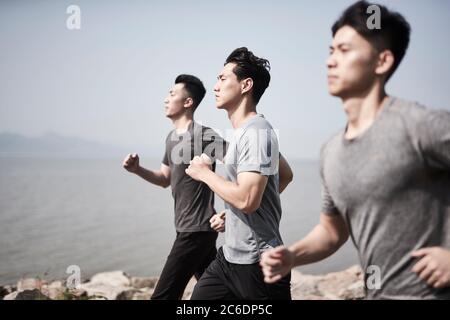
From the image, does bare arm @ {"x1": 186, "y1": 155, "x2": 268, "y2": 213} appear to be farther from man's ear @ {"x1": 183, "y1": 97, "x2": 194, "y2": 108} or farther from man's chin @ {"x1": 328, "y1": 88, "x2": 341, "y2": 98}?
man's ear @ {"x1": 183, "y1": 97, "x2": 194, "y2": 108}

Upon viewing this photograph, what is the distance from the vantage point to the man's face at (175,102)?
159 inches

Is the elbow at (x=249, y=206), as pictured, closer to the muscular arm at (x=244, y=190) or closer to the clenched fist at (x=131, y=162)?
the muscular arm at (x=244, y=190)

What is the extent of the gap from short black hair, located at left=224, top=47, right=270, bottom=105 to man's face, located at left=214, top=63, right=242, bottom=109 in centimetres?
4

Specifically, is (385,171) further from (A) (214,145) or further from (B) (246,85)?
(A) (214,145)

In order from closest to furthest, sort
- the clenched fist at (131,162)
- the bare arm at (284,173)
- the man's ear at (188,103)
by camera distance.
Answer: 1. the bare arm at (284,173)
2. the clenched fist at (131,162)
3. the man's ear at (188,103)

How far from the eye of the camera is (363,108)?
1.62 meters

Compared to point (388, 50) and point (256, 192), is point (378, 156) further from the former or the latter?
point (256, 192)

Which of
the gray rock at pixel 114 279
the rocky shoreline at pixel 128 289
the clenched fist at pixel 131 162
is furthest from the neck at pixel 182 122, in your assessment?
the gray rock at pixel 114 279

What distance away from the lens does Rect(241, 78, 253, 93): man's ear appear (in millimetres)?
2938

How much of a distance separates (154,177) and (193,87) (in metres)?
0.86

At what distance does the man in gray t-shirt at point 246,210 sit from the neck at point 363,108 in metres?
0.82

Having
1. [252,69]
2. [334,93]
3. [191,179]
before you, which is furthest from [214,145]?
[334,93]
